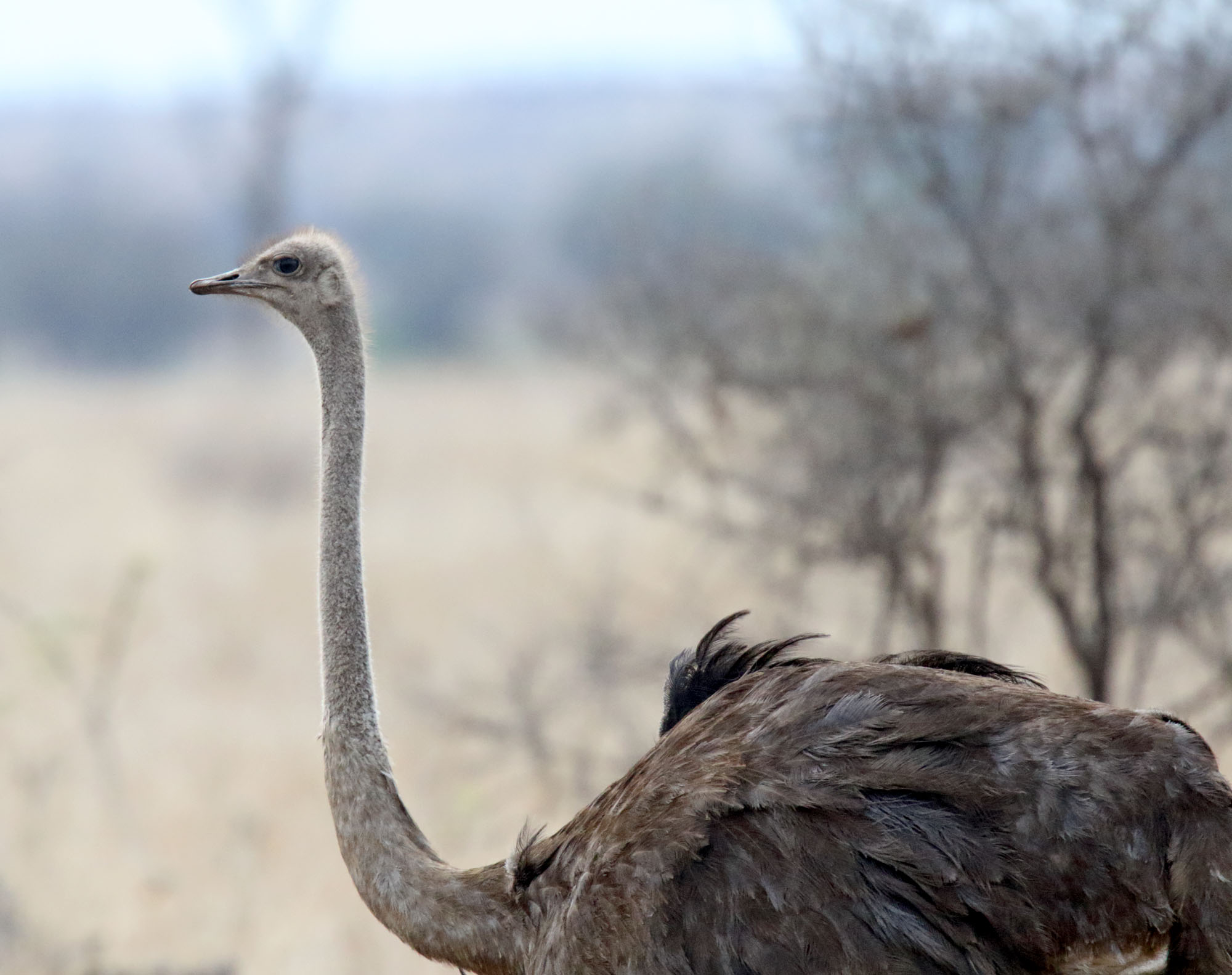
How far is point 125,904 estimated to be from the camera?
25.4 feet

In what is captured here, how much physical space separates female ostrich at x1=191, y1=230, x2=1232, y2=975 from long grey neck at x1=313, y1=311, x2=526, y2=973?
0.03 metres

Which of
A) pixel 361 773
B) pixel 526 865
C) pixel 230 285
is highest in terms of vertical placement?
pixel 230 285

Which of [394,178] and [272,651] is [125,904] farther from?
[394,178]

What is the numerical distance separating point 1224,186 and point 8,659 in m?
8.35

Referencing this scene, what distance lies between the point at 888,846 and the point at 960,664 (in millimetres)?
645

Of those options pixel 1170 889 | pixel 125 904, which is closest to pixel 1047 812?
pixel 1170 889

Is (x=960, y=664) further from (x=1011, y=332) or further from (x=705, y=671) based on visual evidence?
(x=1011, y=332)

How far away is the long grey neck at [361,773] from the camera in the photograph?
3.62m

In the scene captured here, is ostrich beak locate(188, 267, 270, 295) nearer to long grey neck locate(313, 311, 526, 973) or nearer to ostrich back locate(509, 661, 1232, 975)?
long grey neck locate(313, 311, 526, 973)

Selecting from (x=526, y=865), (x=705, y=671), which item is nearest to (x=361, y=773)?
(x=526, y=865)

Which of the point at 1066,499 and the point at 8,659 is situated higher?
the point at 1066,499

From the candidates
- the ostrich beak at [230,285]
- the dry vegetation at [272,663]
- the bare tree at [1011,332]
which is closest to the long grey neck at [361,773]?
the ostrich beak at [230,285]

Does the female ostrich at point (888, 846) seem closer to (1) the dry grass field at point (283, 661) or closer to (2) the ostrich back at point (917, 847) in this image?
(2) the ostrich back at point (917, 847)

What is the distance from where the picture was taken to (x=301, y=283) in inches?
161
